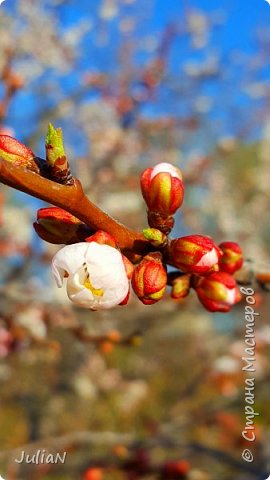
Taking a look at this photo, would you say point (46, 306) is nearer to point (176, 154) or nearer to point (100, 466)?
point (100, 466)

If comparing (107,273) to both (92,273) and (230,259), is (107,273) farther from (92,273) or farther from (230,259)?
(230,259)

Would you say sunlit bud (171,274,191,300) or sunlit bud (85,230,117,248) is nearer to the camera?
sunlit bud (85,230,117,248)

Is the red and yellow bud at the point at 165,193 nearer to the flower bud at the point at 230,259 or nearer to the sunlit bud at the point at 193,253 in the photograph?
the sunlit bud at the point at 193,253

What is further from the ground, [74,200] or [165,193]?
[165,193]

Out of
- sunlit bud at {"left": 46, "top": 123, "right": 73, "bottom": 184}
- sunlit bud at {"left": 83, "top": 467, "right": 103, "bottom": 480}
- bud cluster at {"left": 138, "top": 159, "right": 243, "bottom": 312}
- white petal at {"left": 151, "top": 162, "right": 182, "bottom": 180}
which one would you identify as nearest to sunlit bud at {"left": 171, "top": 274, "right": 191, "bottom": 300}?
bud cluster at {"left": 138, "top": 159, "right": 243, "bottom": 312}

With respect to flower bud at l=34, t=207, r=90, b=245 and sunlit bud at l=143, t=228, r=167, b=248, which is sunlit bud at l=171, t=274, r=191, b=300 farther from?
flower bud at l=34, t=207, r=90, b=245

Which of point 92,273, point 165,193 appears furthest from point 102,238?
point 165,193

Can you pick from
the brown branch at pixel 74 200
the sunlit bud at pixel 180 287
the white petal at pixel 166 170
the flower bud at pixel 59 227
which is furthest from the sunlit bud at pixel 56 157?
the sunlit bud at pixel 180 287

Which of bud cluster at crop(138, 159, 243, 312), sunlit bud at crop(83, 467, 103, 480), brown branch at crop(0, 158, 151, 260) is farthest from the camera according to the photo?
sunlit bud at crop(83, 467, 103, 480)
